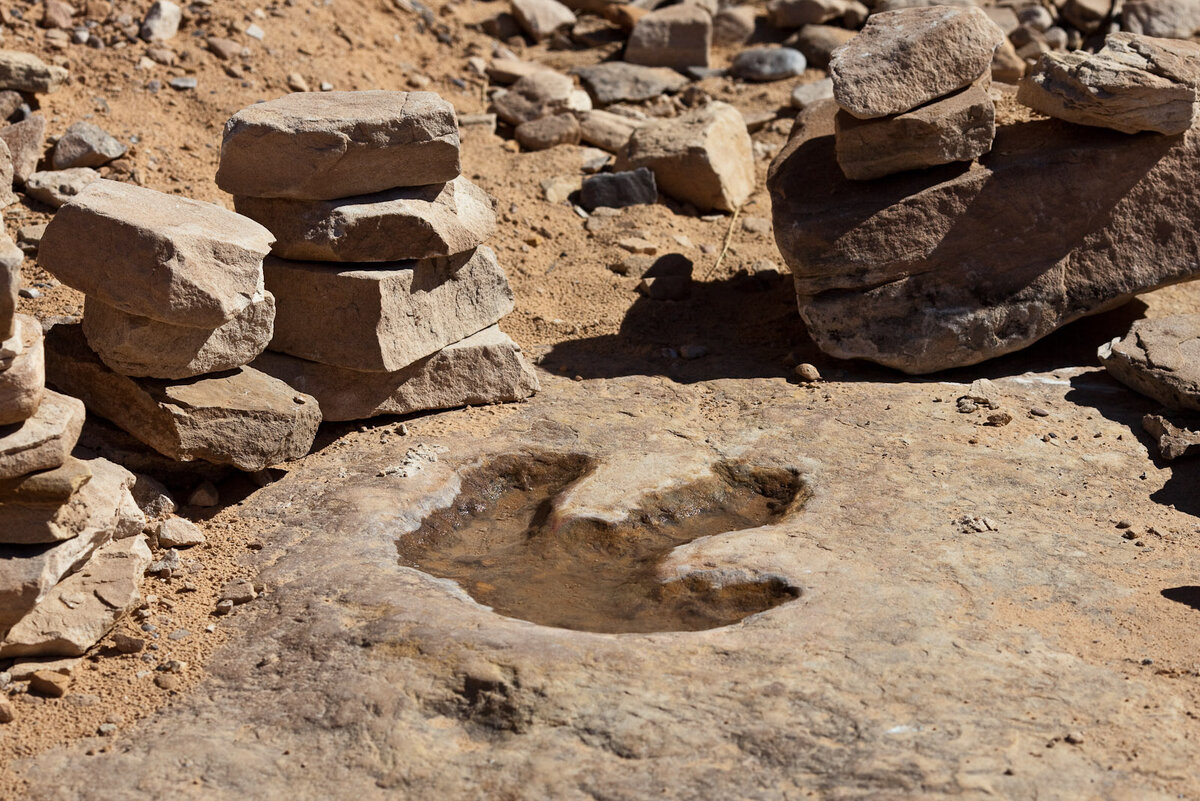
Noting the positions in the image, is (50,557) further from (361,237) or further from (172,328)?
(361,237)

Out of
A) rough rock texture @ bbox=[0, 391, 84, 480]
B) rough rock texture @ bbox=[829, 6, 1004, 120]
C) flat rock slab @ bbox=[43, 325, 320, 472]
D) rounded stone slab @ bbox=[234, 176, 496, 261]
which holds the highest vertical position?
rough rock texture @ bbox=[829, 6, 1004, 120]

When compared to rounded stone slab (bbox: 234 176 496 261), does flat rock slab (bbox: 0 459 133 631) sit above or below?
below

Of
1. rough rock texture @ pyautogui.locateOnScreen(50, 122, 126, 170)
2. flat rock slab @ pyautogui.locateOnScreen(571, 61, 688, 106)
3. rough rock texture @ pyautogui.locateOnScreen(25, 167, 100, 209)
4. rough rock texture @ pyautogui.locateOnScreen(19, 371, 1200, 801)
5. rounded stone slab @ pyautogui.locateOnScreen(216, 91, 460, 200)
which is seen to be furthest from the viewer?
flat rock slab @ pyautogui.locateOnScreen(571, 61, 688, 106)

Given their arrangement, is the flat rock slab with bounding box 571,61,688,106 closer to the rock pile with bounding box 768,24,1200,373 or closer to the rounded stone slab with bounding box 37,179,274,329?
the rock pile with bounding box 768,24,1200,373

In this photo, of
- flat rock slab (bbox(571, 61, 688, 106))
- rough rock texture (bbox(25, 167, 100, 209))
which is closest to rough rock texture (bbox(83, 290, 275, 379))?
rough rock texture (bbox(25, 167, 100, 209))

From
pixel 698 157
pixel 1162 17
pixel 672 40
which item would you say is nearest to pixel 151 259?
pixel 698 157

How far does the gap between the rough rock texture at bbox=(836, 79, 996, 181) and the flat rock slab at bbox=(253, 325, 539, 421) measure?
1.83 metres

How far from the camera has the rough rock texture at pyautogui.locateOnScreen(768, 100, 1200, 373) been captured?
225 inches

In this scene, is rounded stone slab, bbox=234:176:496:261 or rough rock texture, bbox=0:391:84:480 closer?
rough rock texture, bbox=0:391:84:480

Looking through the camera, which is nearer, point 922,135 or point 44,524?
point 44,524

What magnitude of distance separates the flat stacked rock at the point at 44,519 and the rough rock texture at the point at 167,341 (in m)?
0.48

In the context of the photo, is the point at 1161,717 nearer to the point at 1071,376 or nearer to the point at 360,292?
the point at 1071,376

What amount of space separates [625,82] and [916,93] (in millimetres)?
3887

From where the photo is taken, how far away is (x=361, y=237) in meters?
5.00
